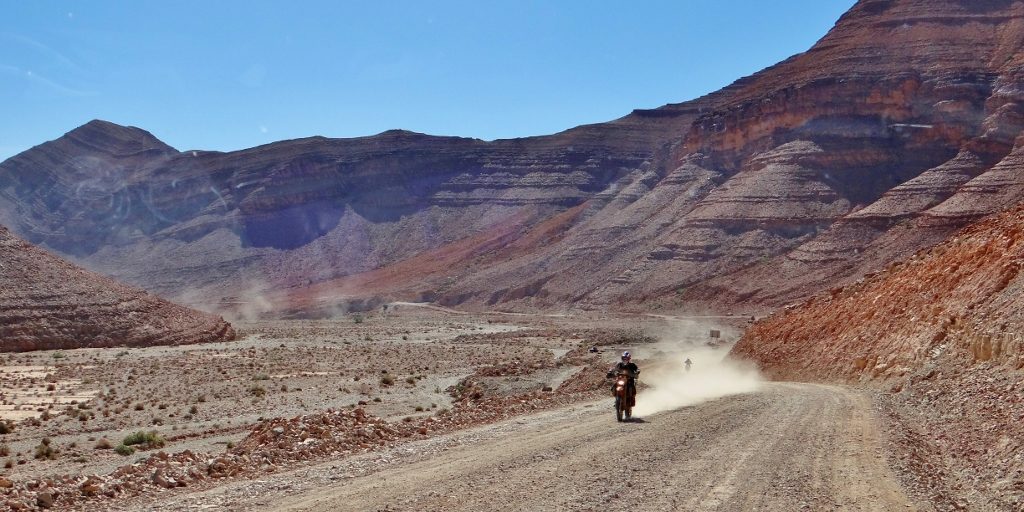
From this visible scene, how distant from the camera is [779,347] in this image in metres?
29.5

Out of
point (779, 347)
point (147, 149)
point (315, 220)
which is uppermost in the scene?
point (147, 149)

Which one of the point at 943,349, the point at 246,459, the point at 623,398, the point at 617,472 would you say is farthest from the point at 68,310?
the point at 617,472

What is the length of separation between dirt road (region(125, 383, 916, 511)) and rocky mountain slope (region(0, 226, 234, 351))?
40018 mm

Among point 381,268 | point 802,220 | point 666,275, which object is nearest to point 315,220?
point 381,268

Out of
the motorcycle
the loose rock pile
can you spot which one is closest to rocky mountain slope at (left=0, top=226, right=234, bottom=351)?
the loose rock pile

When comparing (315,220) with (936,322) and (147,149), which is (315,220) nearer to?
(147,149)

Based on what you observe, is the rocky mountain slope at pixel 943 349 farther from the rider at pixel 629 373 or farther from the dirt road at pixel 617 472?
the rider at pixel 629 373

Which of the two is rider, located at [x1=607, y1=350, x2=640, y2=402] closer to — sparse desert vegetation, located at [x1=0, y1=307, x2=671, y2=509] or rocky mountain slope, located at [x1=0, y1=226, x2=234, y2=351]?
sparse desert vegetation, located at [x1=0, y1=307, x2=671, y2=509]

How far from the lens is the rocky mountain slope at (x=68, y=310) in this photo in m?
47.0

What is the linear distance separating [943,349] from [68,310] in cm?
4660

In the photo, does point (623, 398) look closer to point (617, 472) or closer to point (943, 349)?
point (617, 472)

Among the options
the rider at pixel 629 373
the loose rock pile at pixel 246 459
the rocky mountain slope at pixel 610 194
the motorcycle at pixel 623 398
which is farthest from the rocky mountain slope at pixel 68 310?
the rocky mountain slope at pixel 610 194

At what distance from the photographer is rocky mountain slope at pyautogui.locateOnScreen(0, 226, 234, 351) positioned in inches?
1849

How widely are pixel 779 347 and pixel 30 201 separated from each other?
160000mm
